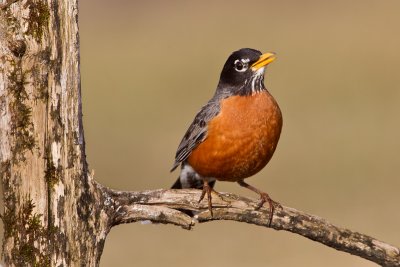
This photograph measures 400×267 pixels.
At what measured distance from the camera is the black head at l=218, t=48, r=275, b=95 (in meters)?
10.4

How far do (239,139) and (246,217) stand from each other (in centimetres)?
99

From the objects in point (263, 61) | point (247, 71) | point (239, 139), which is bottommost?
point (239, 139)

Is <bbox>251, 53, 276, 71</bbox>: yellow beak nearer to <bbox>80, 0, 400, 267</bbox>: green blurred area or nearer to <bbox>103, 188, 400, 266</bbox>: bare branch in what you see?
<bbox>103, 188, 400, 266</bbox>: bare branch

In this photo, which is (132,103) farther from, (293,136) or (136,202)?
(136,202)

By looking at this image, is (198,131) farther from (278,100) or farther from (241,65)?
(278,100)

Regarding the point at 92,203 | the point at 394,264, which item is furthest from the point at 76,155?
the point at 394,264

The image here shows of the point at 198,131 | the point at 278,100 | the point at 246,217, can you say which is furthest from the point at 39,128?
the point at 278,100

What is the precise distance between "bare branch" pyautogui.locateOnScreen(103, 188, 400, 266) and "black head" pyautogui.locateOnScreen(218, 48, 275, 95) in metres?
1.49

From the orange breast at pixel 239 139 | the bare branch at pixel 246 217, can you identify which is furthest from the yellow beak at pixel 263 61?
the bare branch at pixel 246 217

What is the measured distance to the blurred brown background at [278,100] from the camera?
18.9 m

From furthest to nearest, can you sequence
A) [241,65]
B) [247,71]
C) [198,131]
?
[241,65]
[247,71]
[198,131]

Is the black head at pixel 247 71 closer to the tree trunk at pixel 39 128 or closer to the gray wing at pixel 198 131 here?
the gray wing at pixel 198 131

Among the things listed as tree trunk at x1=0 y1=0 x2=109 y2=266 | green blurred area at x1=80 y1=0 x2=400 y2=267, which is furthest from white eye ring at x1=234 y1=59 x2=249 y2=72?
green blurred area at x1=80 y1=0 x2=400 y2=267

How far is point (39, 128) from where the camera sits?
7.49 m
